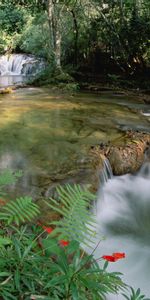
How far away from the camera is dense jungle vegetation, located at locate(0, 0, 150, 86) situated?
548 inches

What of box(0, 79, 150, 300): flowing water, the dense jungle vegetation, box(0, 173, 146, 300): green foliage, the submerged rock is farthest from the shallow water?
the dense jungle vegetation

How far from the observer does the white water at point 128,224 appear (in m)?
3.92

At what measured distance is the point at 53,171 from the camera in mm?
5059

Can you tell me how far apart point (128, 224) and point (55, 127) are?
11.1 feet

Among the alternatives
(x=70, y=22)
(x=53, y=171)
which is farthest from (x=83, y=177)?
(x=70, y=22)

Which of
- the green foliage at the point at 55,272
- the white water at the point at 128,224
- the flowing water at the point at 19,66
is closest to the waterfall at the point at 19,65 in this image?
the flowing water at the point at 19,66

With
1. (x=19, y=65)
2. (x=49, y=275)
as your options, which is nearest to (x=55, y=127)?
(x=49, y=275)

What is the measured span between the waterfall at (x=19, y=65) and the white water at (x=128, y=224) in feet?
49.8

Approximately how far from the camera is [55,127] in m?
7.49

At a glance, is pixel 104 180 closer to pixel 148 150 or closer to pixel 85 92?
pixel 148 150

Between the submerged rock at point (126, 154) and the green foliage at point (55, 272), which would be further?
the submerged rock at point (126, 154)

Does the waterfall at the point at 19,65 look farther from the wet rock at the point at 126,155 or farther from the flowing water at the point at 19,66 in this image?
the wet rock at the point at 126,155

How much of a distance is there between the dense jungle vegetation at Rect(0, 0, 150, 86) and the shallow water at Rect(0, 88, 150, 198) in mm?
3498

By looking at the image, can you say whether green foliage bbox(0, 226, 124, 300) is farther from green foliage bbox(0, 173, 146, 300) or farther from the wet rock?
the wet rock
